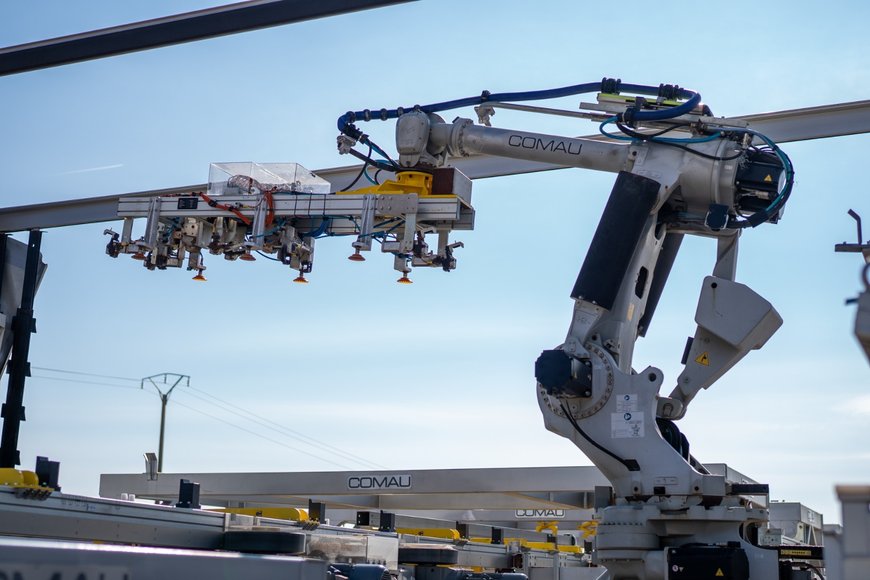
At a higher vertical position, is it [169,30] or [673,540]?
[169,30]

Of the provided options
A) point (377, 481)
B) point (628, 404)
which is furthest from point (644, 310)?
point (377, 481)

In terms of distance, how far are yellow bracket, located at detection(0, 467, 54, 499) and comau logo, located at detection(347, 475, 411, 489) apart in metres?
13.3

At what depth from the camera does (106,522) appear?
262 inches

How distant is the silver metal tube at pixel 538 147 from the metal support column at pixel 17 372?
19.8 feet

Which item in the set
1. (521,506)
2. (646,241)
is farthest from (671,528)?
(521,506)

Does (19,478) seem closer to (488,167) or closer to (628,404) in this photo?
A: (628,404)

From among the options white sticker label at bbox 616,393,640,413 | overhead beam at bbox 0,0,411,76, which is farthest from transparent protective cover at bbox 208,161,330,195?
white sticker label at bbox 616,393,640,413

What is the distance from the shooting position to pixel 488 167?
12.2 metres

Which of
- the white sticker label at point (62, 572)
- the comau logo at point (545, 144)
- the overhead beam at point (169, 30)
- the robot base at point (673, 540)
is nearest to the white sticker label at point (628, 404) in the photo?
the robot base at point (673, 540)

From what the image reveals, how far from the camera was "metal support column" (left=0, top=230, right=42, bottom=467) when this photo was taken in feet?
40.2

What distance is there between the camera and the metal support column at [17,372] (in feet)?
40.2

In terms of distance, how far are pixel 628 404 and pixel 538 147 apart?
8.01ft

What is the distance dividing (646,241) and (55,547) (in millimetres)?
6892

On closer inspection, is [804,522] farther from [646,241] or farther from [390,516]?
[646,241]
